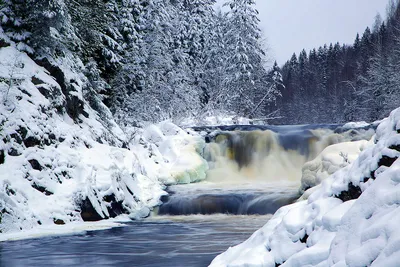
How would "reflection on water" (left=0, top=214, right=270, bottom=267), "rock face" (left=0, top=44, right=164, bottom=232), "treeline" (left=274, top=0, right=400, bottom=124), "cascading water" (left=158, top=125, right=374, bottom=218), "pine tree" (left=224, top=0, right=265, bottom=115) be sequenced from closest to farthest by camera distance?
"reflection on water" (left=0, top=214, right=270, bottom=267) → "rock face" (left=0, top=44, right=164, bottom=232) → "cascading water" (left=158, top=125, right=374, bottom=218) → "pine tree" (left=224, top=0, right=265, bottom=115) → "treeline" (left=274, top=0, right=400, bottom=124)

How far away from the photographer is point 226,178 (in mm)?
16875

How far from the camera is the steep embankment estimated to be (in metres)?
9.34

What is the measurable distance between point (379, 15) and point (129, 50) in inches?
2263

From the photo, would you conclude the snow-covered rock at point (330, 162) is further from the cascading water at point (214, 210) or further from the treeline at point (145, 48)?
the treeline at point (145, 48)

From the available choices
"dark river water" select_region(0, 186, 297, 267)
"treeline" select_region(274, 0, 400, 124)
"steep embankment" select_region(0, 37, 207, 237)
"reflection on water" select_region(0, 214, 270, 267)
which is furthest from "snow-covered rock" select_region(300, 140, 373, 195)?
"treeline" select_region(274, 0, 400, 124)

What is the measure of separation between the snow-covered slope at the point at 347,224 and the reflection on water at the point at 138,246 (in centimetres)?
256

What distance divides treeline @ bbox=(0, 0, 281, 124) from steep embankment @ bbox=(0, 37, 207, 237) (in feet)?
2.11

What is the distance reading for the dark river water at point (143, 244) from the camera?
22.9 ft

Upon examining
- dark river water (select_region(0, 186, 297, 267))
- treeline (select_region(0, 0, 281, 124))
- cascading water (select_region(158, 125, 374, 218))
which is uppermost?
treeline (select_region(0, 0, 281, 124))

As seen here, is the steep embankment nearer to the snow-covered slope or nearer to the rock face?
the rock face

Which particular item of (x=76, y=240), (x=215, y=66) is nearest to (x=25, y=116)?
(x=76, y=240)

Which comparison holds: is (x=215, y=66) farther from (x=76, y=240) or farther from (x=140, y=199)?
(x=76, y=240)

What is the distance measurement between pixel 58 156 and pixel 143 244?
3480 millimetres

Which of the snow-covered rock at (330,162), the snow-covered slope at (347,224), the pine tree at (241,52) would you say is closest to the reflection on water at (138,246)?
the snow-covered rock at (330,162)
